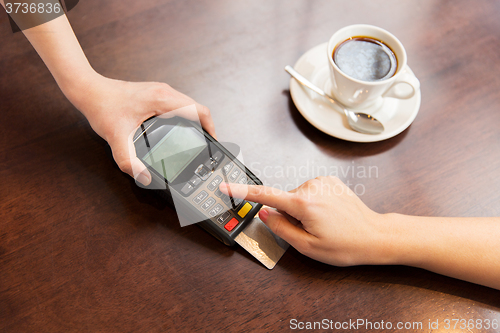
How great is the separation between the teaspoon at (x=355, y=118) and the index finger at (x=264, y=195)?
0.77 ft

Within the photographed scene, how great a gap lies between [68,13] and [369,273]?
845 mm

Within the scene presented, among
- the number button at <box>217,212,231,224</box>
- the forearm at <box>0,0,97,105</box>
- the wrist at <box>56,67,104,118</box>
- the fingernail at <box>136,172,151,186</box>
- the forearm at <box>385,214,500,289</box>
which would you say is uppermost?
the forearm at <box>0,0,97,105</box>

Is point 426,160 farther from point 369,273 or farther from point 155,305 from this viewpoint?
point 155,305

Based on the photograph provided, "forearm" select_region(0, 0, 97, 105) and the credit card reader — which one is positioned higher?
"forearm" select_region(0, 0, 97, 105)

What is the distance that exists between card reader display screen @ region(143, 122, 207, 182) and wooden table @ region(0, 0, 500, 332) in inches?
3.1

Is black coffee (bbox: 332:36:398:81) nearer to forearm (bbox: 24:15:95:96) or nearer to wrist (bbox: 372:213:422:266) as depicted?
wrist (bbox: 372:213:422:266)

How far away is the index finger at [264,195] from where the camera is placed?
47 centimetres

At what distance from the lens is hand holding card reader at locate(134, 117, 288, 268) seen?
0.50 meters

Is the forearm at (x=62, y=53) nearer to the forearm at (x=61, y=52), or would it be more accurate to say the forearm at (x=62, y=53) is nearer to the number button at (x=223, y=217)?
the forearm at (x=61, y=52)

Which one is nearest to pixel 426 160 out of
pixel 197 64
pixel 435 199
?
pixel 435 199

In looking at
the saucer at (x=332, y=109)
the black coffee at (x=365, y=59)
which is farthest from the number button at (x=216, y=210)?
the black coffee at (x=365, y=59)

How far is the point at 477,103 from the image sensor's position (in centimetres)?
65

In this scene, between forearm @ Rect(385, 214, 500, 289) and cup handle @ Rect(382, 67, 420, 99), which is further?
cup handle @ Rect(382, 67, 420, 99)

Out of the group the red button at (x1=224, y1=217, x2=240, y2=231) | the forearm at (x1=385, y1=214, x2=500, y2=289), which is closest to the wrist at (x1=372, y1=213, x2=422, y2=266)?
the forearm at (x1=385, y1=214, x2=500, y2=289)
